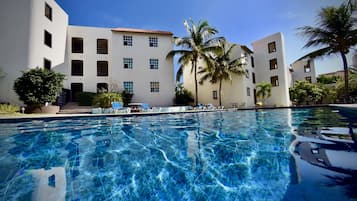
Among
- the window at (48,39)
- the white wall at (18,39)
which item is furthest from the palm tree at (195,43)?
the white wall at (18,39)

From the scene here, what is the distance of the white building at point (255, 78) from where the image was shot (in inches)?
789

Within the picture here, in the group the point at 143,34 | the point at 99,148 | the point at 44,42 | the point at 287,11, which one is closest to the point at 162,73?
the point at 143,34

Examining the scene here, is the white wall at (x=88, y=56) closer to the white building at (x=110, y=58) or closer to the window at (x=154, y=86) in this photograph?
the white building at (x=110, y=58)

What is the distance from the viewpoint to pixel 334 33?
13.6m

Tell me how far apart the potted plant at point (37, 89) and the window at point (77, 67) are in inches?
263

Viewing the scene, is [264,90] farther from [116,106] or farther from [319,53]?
[116,106]

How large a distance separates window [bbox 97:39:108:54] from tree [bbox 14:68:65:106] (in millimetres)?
8276

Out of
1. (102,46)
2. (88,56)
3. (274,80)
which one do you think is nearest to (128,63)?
(102,46)

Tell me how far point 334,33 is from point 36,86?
22931 mm

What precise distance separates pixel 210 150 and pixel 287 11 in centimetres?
1320

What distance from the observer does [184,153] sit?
3266 mm

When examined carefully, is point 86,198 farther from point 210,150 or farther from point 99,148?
point 210,150

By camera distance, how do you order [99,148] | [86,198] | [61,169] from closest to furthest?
[86,198] < [61,169] < [99,148]

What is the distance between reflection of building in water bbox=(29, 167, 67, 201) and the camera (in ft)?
6.19
